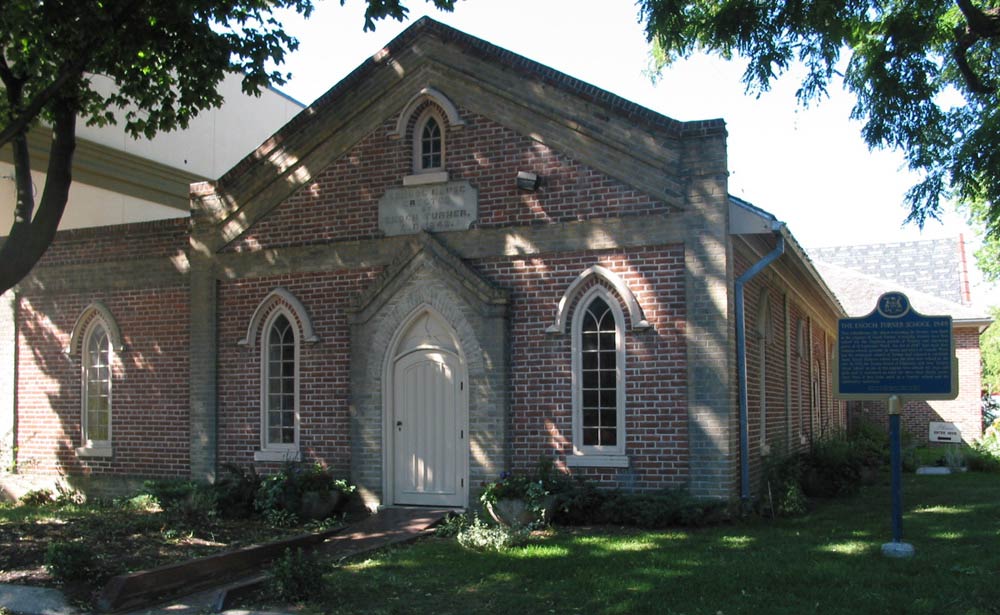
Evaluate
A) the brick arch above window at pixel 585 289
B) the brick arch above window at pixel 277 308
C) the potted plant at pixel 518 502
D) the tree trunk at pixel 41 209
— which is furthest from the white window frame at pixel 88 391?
the brick arch above window at pixel 585 289

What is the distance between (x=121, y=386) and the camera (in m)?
15.7

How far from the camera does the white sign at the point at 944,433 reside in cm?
2680

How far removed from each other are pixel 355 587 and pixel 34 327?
1059cm

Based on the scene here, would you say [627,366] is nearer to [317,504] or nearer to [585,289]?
[585,289]

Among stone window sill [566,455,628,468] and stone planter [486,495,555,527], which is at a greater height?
stone window sill [566,455,628,468]

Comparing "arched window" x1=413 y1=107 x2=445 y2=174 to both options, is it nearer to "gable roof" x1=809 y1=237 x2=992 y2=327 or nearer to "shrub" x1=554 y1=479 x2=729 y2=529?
"shrub" x1=554 y1=479 x2=729 y2=529

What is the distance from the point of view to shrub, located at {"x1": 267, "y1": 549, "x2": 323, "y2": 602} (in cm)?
828

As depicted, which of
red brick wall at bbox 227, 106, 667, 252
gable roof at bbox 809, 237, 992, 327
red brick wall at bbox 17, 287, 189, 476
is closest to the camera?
red brick wall at bbox 227, 106, 667, 252

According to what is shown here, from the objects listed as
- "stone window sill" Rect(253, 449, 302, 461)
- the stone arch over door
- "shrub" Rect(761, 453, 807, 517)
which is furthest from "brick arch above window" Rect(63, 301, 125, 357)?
"shrub" Rect(761, 453, 807, 517)

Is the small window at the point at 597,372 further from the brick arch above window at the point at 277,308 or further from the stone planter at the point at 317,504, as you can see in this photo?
the brick arch above window at the point at 277,308

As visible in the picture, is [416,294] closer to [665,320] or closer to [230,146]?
[665,320]

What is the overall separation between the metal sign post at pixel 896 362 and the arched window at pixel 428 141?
6370 millimetres

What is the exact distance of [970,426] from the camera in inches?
1185

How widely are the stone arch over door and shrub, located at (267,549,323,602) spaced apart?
4.69m
